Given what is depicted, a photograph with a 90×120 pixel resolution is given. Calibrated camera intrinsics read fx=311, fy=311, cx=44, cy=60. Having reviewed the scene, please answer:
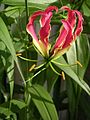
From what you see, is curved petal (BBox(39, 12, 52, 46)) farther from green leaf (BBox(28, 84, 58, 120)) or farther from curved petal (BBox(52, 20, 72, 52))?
green leaf (BBox(28, 84, 58, 120))

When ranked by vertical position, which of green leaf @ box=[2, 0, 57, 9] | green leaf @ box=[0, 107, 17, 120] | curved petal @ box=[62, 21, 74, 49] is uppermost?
green leaf @ box=[2, 0, 57, 9]

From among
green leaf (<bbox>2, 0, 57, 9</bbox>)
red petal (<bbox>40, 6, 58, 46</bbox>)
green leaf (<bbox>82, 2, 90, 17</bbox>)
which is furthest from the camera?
green leaf (<bbox>82, 2, 90, 17</bbox>)

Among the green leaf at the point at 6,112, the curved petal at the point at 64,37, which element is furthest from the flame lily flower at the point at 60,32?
the green leaf at the point at 6,112

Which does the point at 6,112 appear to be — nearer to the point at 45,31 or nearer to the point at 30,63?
the point at 30,63

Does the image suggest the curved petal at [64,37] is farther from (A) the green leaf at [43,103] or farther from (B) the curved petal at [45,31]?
(A) the green leaf at [43,103]

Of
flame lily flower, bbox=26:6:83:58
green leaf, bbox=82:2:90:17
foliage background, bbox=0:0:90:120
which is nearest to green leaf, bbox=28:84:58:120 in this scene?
foliage background, bbox=0:0:90:120

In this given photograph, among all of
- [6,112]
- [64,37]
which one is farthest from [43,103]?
[64,37]
